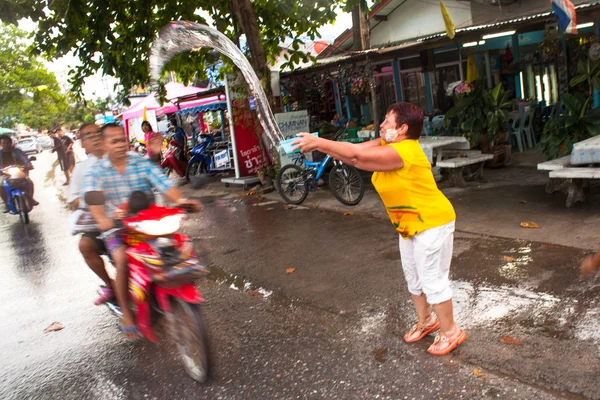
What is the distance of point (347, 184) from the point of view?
876cm

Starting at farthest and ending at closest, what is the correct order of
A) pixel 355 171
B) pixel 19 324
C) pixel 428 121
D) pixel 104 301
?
1. pixel 428 121
2. pixel 355 171
3. pixel 19 324
4. pixel 104 301

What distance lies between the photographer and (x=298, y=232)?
7.52 metres

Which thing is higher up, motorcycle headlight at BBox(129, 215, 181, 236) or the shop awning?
the shop awning

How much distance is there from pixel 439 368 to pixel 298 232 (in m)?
4.25

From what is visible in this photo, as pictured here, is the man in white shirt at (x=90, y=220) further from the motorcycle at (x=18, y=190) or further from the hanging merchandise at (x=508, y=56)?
the hanging merchandise at (x=508, y=56)

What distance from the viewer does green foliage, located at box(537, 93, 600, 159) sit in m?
7.65

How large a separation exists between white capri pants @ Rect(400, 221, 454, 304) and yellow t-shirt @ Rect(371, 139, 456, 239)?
0.05 meters

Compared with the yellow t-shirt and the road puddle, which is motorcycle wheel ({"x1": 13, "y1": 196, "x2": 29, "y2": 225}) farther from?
the yellow t-shirt

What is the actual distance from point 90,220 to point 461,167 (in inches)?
256

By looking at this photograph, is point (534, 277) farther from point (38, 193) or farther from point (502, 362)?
point (38, 193)

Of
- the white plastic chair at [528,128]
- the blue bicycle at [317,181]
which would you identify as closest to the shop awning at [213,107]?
the blue bicycle at [317,181]

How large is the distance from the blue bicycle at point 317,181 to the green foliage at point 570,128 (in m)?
2.84

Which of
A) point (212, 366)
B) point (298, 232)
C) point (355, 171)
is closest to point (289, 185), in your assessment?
point (355, 171)

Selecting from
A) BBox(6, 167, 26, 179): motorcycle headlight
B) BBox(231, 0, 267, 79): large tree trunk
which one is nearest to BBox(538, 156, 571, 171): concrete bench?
BBox(231, 0, 267, 79): large tree trunk
